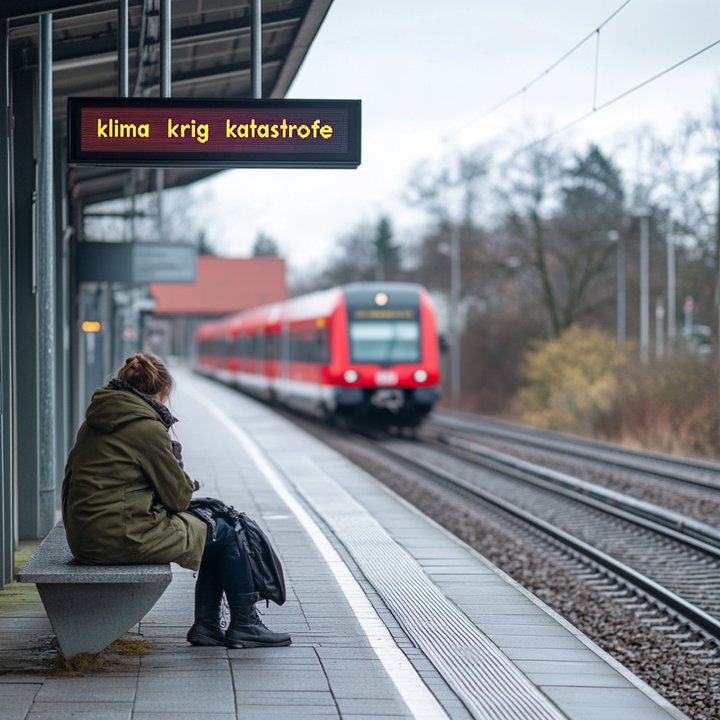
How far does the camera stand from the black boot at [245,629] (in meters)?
5.32

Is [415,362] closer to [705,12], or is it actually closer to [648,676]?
[705,12]

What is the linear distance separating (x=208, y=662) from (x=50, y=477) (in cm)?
357

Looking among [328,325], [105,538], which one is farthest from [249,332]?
[105,538]

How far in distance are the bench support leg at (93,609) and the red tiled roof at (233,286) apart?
6253 cm

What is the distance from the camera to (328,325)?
22281mm

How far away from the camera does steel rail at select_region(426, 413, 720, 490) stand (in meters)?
16.2

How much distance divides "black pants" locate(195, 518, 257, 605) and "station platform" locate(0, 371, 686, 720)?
290 millimetres

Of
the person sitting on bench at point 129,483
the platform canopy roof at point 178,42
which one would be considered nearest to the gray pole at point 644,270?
the platform canopy roof at point 178,42

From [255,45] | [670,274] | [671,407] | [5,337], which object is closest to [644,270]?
[670,274]

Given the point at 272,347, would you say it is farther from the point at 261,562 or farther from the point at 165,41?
the point at 261,562

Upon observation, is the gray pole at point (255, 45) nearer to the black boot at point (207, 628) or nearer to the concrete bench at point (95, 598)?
the black boot at point (207, 628)

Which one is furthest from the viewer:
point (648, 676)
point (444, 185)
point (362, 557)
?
point (444, 185)

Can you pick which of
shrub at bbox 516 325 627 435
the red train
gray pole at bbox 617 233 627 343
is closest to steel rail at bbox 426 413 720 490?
shrub at bbox 516 325 627 435

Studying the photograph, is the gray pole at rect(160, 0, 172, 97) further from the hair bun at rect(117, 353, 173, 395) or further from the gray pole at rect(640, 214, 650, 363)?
the gray pole at rect(640, 214, 650, 363)
